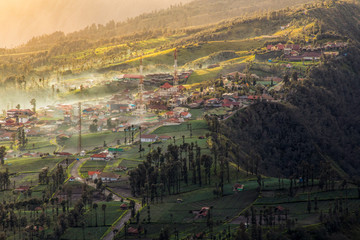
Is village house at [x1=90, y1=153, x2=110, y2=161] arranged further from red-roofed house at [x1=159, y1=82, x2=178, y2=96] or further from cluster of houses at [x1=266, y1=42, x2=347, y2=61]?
cluster of houses at [x1=266, y1=42, x2=347, y2=61]

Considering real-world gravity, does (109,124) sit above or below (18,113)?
below

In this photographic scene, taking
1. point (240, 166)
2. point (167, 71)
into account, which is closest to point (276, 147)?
point (240, 166)

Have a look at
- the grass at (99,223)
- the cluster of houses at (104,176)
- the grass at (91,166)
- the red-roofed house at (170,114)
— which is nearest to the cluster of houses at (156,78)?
the red-roofed house at (170,114)

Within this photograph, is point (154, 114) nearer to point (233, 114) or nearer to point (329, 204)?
point (233, 114)

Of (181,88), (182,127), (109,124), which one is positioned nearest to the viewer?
(182,127)

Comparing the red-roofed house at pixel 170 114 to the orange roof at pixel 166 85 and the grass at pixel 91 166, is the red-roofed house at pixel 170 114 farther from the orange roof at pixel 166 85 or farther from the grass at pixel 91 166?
the orange roof at pixel 166 85

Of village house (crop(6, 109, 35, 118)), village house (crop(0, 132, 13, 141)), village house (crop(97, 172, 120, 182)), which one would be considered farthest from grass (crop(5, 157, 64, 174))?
village house (crop(6, 109, 35, 118))

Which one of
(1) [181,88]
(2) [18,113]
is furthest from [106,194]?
(1) [181,88]

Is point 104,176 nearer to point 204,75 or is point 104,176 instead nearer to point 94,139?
point 94,139
